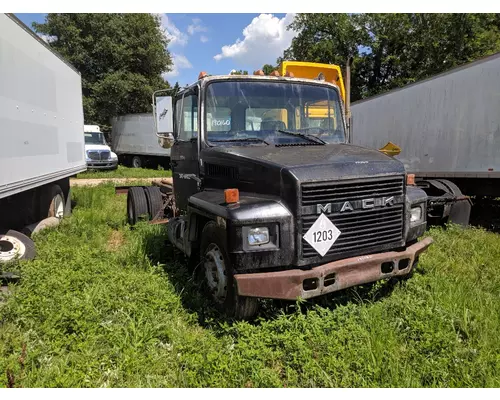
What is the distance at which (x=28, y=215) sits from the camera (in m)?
7.27

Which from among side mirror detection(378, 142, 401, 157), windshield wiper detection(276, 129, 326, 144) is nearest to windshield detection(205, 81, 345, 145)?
windshield wiper detection(276, 129, 326, 144)

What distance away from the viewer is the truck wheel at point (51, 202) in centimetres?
786

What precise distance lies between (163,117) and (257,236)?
8.71 ft

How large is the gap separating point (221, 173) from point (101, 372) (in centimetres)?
221

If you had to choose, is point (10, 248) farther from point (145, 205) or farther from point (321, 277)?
point (321, 277)

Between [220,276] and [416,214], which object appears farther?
[416,214]

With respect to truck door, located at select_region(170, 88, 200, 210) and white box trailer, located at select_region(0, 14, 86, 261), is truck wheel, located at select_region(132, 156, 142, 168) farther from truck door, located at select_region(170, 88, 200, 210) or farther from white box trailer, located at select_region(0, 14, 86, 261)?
truck door, located at select_region(170, 88, 200, 210)

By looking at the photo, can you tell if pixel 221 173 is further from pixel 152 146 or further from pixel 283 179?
pixel 152 146

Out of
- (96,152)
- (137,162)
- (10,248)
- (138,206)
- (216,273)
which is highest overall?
(96,152)

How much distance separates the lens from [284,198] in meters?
3.44

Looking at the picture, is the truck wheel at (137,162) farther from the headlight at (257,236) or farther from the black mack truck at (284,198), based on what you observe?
the headlight at (257,236)

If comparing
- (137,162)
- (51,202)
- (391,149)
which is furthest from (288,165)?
(137,162)

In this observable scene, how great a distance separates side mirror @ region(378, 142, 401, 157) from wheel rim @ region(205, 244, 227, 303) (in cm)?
646

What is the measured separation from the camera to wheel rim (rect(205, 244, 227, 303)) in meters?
3.72
